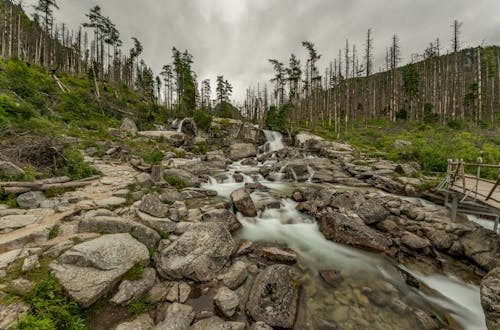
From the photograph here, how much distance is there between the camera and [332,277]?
552 centimetres

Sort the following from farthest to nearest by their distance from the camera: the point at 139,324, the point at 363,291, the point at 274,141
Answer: the point at 274,141 → the point at 363,291 → the point at 139,324

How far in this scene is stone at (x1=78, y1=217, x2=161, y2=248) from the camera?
16.6 feet

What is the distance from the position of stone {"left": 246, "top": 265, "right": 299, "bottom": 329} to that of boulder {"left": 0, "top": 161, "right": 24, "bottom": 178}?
886cm

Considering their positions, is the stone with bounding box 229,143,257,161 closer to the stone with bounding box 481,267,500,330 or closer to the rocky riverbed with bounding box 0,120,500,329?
the rocky riverbed with bounding box 0,120,500,329

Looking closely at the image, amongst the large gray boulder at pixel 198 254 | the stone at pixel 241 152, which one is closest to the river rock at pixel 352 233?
the large gray boulder at pixel 198 254

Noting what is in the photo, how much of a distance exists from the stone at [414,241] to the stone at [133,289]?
8278 mm

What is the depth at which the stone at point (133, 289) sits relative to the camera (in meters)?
3.77

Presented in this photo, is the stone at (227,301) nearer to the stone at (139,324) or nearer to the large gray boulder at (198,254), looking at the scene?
the large gray boulder at (198,254)

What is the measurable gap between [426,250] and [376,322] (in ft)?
13.1

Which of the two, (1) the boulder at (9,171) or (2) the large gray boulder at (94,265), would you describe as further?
(1) the boulder at (9,171)

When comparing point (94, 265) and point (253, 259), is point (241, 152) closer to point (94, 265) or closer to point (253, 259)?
point (253, 259)

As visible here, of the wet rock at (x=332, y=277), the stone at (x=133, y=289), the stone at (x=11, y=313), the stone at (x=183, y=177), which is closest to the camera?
the stone at (x=11, y=313)

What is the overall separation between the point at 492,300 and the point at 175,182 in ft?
37.8

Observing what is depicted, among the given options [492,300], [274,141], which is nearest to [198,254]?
[492,300]
